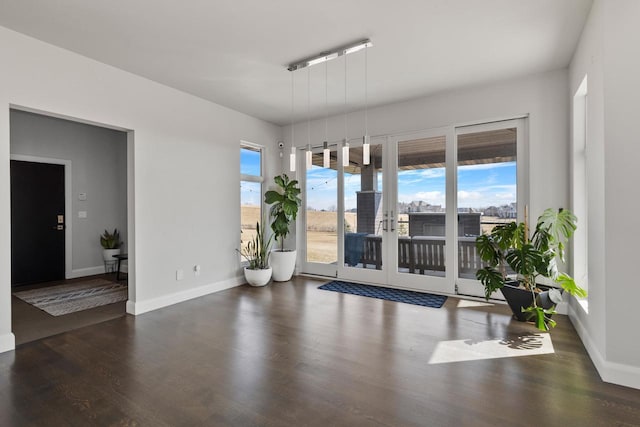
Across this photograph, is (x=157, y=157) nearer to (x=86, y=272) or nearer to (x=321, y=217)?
(x=321, y=217)

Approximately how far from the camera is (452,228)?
446cm

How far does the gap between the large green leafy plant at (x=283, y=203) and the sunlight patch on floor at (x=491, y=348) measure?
3.14m

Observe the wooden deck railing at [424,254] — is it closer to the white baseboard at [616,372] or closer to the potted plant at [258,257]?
the potted plant at [258,257]

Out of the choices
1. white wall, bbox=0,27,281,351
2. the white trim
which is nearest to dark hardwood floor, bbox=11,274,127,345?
white wall, bbox=0,27,281,351

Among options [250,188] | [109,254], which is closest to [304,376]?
[250,188]

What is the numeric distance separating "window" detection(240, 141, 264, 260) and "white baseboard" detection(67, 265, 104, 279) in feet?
10.1

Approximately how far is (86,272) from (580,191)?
7664mm

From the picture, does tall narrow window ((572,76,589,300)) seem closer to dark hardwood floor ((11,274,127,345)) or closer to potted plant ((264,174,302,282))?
potted plant ((264,174,302,282))

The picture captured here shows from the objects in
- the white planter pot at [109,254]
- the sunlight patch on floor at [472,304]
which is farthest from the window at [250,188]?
the sunlight patch on floor at [472,304]

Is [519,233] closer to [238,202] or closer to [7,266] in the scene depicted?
[238,202]

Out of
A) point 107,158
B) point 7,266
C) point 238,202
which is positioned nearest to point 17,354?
point 7,266

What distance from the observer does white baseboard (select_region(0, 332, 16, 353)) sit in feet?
9.09

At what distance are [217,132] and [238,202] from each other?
3.72 feet

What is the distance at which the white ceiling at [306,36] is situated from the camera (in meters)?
2.58
